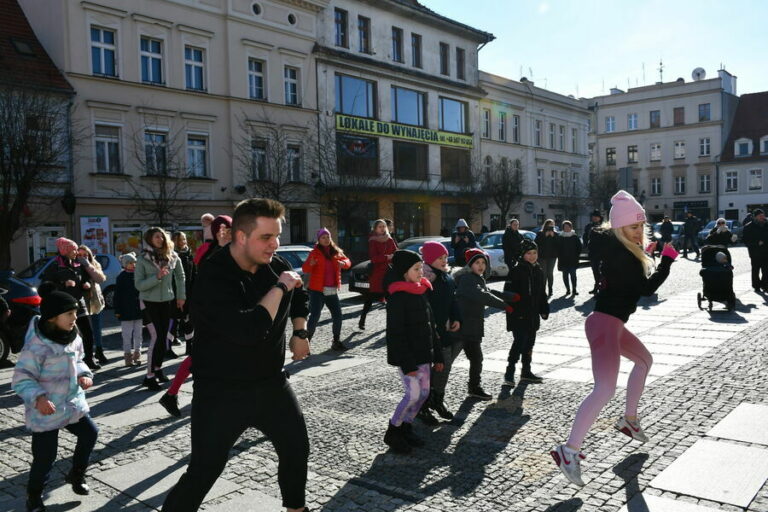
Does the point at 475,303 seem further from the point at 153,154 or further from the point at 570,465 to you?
the point at 153,154

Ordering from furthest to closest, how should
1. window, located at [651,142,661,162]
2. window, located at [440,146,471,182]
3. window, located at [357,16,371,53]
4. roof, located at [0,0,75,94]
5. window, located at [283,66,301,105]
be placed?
window, located at [651,142,661,162] → window, located at [440,146,471,182] → window, located at [357,16,371,53] → window, located at [283,66,301,105] → roof, located at [0,0,75,94]

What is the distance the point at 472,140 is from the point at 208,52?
19.1m

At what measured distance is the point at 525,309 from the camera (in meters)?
7.04

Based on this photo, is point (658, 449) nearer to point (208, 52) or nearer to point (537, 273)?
point (537, 273)

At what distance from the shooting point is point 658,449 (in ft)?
16.1

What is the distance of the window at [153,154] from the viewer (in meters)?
24.0

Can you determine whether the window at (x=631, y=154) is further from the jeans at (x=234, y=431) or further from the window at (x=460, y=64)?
the jeans at (x=234, y=431)

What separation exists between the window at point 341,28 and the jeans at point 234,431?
31.3 m

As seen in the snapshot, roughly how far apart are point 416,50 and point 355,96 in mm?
6701

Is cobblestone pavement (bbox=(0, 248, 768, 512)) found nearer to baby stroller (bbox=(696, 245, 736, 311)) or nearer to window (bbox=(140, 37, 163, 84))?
baby stroller (bbox=(696, 245, 736, 311))

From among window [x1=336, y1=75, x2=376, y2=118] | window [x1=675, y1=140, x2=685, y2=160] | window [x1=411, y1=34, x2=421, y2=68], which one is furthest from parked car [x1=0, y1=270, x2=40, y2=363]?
window [x1=675, y1=140, x2=685, y2=160]

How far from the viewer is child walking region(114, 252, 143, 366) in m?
8.63

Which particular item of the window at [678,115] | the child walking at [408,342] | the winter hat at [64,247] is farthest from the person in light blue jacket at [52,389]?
the window at [678,115]

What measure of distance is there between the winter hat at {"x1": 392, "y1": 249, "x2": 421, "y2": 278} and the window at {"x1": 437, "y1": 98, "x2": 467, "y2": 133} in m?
34.1
